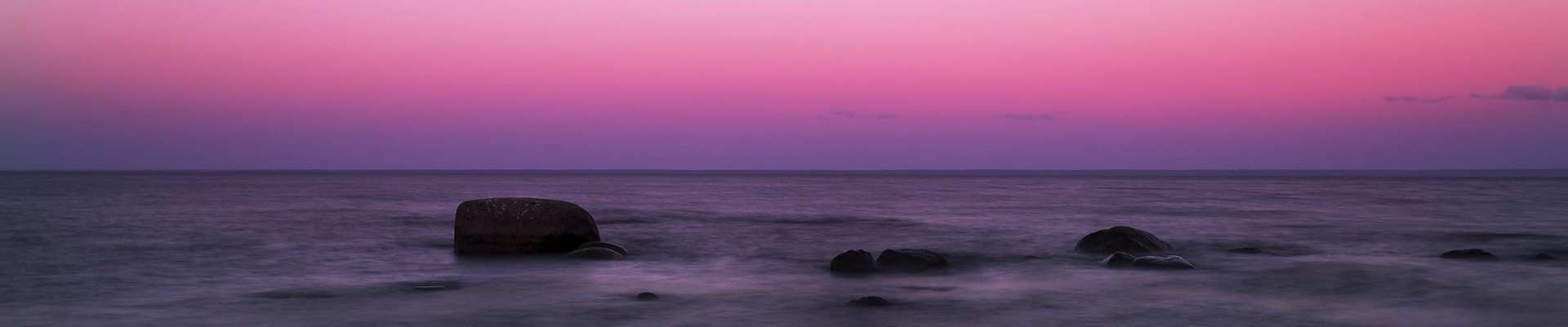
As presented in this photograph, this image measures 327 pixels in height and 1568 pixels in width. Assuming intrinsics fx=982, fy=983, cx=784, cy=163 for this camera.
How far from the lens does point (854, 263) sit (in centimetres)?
1199

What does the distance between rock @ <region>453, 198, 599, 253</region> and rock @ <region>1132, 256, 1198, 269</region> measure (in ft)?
25.3

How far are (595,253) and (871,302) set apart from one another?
5657mm

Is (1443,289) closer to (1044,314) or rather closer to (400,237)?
(1044,314)

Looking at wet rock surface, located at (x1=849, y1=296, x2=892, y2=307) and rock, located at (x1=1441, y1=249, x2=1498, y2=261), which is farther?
rock, located at (x1=1441, y1=249, x2=1498, y2=261)

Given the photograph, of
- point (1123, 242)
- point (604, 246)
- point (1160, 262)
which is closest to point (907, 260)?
point (1160, 262)

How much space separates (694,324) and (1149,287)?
16.7ft

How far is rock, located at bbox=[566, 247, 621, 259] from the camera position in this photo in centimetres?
1345

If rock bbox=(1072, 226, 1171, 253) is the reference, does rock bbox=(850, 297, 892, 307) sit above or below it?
below

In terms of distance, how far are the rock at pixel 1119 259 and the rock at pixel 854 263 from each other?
3.19m

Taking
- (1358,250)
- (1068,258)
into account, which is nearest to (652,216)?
(1068,258)

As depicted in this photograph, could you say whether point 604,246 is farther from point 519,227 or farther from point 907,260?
point 907,260

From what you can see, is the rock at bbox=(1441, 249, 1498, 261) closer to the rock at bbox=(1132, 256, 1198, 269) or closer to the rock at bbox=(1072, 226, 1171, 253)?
the rock at bbox=(1072, 226, 1171, 253)

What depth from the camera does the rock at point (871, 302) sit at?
354 inches

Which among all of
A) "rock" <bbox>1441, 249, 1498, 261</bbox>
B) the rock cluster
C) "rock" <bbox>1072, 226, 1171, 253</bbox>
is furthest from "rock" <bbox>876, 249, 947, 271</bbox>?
"rock" <bbox>1441, 249, 1498, 261</bbox>
